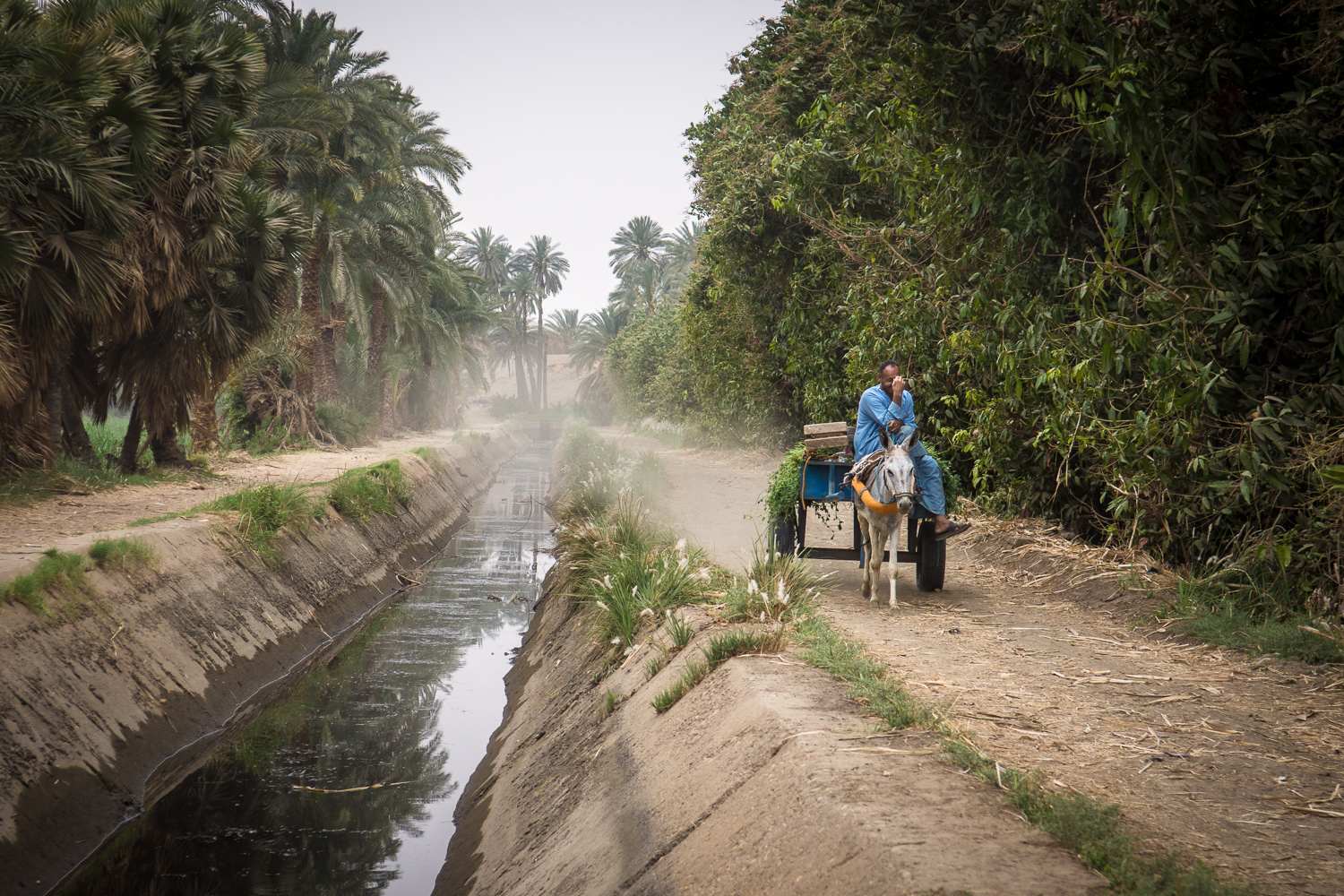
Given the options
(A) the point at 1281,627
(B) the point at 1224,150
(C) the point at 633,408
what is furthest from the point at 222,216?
(C) the point at 633,408

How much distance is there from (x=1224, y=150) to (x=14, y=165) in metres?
12.7

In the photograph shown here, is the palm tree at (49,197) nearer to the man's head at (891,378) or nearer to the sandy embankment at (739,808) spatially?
the sandy embankment at (739,808)

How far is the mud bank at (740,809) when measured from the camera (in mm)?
2932

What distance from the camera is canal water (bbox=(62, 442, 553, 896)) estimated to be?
615cm

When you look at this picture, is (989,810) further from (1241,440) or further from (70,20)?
(70,20)

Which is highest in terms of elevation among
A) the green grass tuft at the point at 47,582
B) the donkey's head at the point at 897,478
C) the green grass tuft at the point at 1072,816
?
the donkey's head at the point at 897,478

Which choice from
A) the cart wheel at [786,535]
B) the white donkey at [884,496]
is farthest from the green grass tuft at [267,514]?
the white donkey at [884,496]

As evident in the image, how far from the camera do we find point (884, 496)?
7.46m

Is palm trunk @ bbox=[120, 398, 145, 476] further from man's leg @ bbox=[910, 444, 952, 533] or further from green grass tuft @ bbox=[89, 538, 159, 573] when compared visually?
man's leg @ bbox=[910, 444, 952, 533]

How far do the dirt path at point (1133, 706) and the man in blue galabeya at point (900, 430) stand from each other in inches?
35.4

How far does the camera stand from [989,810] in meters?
3.25

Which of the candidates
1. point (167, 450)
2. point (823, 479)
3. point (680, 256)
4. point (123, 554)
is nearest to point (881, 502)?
point (823, 479)

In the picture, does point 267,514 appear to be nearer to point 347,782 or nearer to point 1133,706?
point 347,782

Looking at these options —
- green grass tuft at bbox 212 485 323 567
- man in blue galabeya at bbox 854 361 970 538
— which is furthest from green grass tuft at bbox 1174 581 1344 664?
green grass tuft at bbox 212 485 323 567
